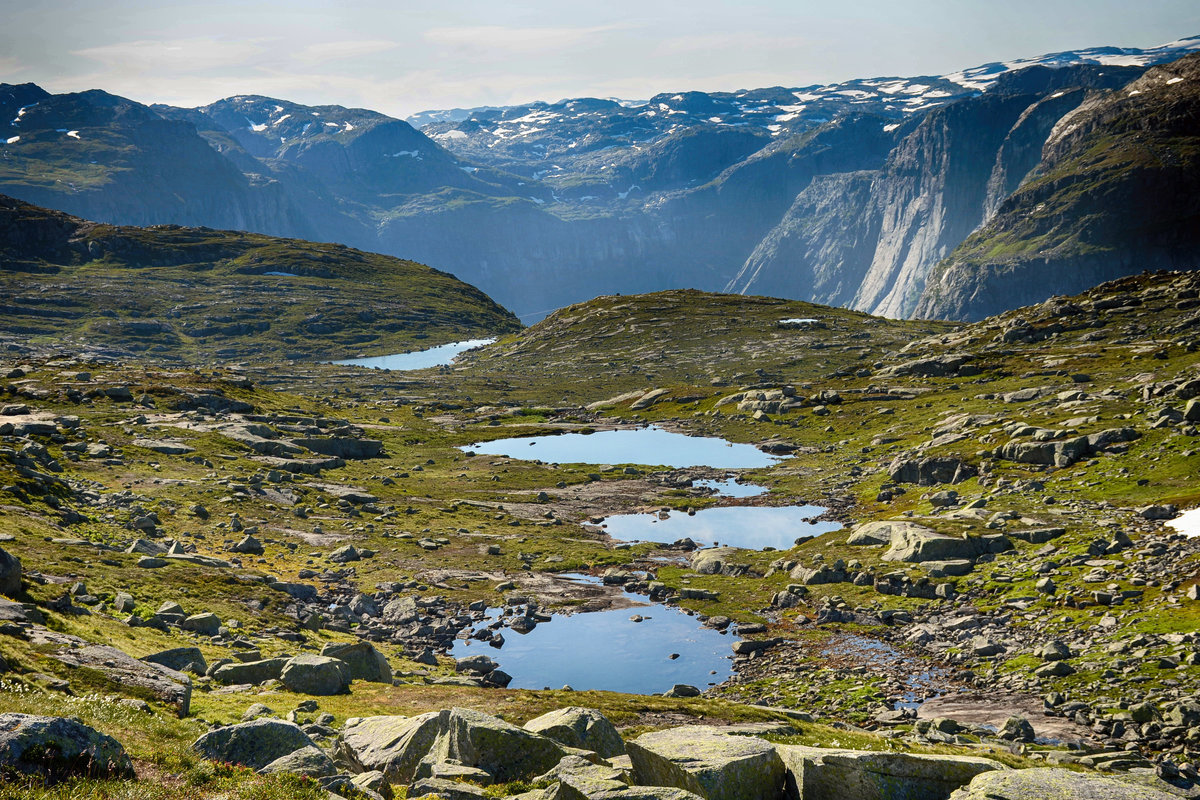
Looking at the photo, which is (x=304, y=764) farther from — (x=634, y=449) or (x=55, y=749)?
(x=634, y=449)

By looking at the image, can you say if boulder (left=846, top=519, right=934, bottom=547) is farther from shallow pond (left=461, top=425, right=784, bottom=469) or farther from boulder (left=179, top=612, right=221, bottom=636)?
boulder (left=179, top=612, right=221, bottom=636)

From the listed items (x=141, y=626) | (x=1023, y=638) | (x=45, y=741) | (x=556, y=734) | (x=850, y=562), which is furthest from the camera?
(x=850, y=562)

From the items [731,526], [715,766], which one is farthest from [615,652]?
[731,526]

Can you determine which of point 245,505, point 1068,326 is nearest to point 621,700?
point 245,505

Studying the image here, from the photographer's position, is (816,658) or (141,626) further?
(816,658)

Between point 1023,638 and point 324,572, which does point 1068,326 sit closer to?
point 1023,638

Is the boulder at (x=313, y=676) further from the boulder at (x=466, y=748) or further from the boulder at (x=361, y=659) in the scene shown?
the boulder at (x=466, y=748)
